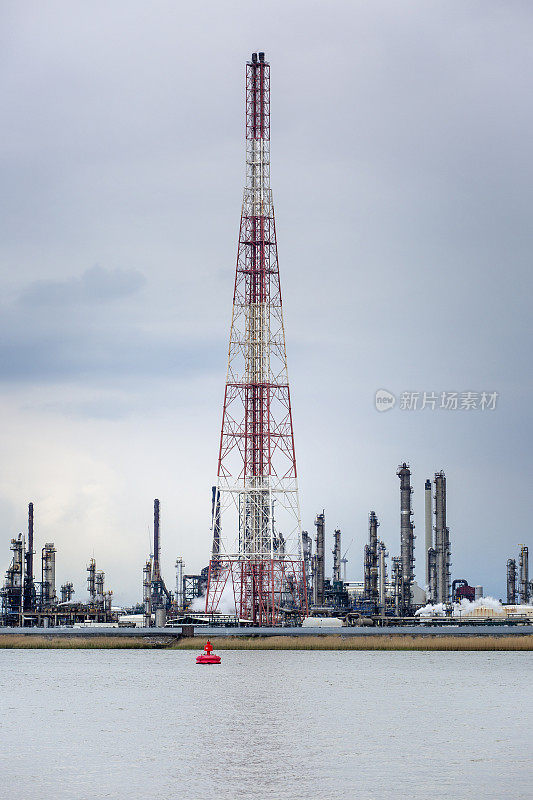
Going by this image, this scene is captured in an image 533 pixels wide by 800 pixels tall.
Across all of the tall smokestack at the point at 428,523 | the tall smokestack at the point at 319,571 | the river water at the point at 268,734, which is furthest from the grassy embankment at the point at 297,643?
the river water at the point at 268,734

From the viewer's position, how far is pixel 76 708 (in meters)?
71.2

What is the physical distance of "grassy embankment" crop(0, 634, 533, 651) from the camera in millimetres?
141125

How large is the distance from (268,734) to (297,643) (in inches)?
3514

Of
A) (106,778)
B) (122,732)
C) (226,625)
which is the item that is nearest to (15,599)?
(226,625)

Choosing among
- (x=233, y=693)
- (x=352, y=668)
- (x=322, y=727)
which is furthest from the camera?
(x=352, y=668)

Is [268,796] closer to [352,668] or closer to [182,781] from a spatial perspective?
[182,781]

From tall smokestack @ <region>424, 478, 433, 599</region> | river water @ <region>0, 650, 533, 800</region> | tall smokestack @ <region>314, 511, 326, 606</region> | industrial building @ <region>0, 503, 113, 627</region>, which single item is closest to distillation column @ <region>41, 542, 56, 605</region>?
industrial building @ <region>0, 503, 113, 627</region>

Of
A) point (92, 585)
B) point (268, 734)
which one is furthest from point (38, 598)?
point (268, 734)

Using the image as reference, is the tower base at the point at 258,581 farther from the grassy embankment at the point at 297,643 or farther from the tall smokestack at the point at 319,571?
the tall smokestack at the point at 319,571

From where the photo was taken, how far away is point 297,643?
143250 mm

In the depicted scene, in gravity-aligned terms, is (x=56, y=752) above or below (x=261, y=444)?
below

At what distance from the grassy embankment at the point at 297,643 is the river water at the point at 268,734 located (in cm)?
3388

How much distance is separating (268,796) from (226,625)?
12175 centimetres

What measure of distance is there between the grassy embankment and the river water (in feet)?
111
